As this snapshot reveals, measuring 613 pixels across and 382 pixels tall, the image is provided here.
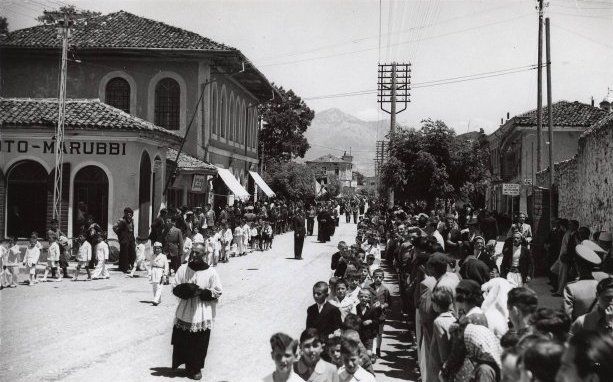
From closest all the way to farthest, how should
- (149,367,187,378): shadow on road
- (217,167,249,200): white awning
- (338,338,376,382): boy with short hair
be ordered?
(338,338,376,382): boy with short hair → (149,367,187,378): shadow on road → (217,167,249,200): white awning

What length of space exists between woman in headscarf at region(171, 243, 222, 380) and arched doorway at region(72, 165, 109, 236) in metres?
14.1

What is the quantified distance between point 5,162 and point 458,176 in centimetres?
1561

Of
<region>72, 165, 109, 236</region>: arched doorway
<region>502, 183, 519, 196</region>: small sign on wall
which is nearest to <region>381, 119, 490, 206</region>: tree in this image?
<region>502, 183, 519, 196</region>: small sign on wall

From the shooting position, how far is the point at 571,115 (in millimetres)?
39094

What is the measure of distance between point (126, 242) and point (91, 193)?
386 cm

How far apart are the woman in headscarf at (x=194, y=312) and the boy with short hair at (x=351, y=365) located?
3667mm

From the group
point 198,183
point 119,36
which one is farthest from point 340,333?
point 119,36

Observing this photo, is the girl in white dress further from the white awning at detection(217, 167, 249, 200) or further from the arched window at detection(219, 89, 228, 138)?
the arched window at detection(219, 89, 228, 138)

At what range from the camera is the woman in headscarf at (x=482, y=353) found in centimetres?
502

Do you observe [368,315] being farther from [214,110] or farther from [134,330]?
[214,110]

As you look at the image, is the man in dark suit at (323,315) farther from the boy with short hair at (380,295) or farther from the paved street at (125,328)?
the paved street at (125,328)

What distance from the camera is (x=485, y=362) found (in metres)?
5.10

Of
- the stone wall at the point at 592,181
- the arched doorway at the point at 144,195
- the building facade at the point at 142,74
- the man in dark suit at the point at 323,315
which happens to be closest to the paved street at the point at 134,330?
the man in dark suit at the point at 323,315

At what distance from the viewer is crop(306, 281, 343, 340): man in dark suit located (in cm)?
719
